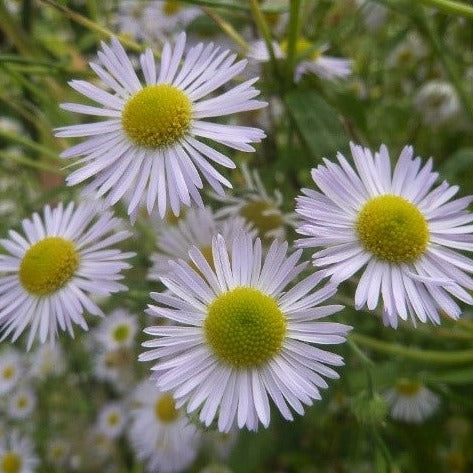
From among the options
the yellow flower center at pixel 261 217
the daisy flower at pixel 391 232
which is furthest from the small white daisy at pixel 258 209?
the daisy flower at pixel 391 232

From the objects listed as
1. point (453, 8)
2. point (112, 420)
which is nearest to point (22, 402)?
point (112, 420)

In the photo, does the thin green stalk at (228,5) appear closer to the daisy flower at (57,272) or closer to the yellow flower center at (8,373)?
the daisy flower at (57,272)

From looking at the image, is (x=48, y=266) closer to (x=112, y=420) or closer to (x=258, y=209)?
(x=258, y=209)

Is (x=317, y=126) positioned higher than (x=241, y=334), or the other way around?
(x=317, y=126)

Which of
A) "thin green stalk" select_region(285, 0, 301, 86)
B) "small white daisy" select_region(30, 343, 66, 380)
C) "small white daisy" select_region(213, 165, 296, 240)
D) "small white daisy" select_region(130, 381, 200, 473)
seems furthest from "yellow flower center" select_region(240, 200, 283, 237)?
"small white daisy" select_region(30, 343, 66, 380)

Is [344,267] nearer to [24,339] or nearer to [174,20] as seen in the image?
A: [174,20]
